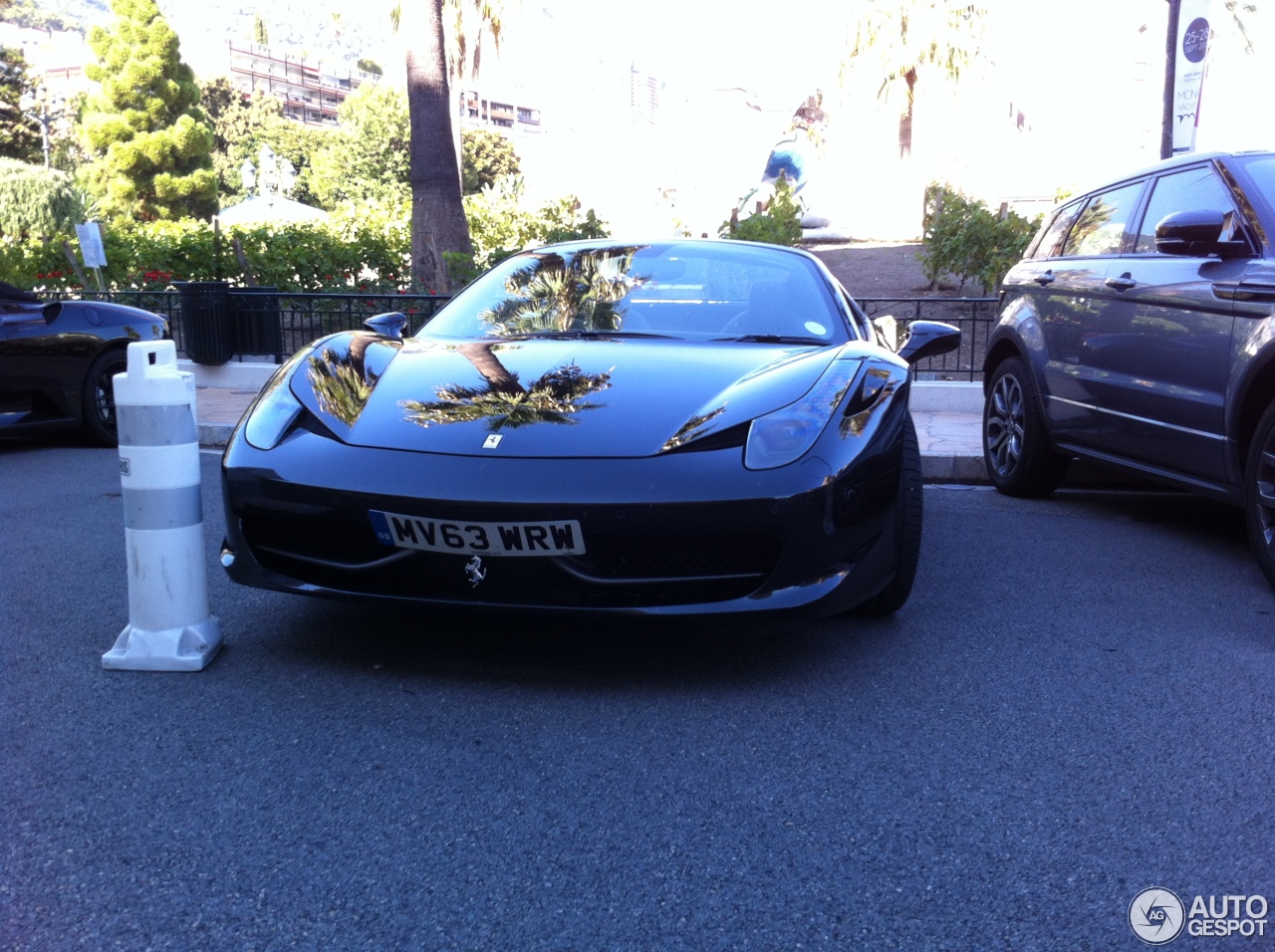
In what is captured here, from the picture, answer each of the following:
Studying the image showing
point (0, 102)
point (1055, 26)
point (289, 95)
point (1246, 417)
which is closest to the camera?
point (1246, 417)

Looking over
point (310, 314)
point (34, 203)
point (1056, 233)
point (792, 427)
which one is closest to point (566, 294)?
point (792, 427)

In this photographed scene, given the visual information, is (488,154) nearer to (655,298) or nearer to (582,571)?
(655,298)

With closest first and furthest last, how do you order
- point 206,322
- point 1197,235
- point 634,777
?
point 634,777, point 1197,235, point 206,322

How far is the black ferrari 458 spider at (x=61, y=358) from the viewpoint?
25.8 ft

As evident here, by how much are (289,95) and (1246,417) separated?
164320 millimetres

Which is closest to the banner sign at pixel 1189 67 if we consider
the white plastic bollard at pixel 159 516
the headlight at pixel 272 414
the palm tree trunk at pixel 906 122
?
the headlight at pixel 272 414

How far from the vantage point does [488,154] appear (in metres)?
77.1

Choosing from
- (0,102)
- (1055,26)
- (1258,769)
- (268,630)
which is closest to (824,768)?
(1258,769)

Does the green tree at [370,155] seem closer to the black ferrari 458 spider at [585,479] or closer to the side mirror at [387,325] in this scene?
the side mirror at [387,325]

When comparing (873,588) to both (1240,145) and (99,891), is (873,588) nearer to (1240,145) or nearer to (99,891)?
(99,891)

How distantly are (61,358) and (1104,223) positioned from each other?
611 cm

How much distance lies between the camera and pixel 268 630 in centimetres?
397

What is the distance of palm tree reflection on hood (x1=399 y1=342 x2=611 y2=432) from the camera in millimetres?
3518
